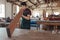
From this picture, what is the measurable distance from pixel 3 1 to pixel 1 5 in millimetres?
350

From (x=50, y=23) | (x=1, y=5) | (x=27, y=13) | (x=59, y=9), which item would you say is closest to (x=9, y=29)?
(x=27, y=13)

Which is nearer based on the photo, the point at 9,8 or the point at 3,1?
the point at 9,8

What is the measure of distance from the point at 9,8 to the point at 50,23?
7.10 metres

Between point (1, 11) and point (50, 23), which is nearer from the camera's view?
point (50, 23)

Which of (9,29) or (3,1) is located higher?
(3,1)

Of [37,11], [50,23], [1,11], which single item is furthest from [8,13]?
[37,11]

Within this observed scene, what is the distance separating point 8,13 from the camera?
1113 centimetres

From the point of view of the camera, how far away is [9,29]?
1183mm

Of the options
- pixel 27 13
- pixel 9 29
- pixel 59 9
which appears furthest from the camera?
pixel 59 9

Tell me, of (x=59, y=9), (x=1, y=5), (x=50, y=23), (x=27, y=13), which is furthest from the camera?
(x=59, y=9)

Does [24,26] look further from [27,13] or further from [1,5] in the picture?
[1,5]

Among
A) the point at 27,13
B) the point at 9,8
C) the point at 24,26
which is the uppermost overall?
the point at 9,8

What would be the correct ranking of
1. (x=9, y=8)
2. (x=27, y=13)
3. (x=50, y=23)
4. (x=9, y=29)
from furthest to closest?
(x=9, y=8), (x=50, y=23), (x=27, y=13), (x=9, y=29)

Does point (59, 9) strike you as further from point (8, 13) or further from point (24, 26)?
point (24, 26)
